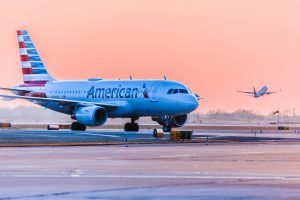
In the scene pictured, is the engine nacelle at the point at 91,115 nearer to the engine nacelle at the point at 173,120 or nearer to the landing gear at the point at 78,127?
the landing gear at the point at 78,127

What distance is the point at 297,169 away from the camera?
3241cm

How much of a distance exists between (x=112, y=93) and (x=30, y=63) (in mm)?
17506

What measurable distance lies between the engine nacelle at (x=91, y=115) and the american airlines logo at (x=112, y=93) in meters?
3.01

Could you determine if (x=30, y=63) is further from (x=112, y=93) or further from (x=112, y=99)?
(x=112, y=99)

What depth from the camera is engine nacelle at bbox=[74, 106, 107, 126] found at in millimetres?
85438

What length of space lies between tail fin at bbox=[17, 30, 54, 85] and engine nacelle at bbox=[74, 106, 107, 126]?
1534 centimetres

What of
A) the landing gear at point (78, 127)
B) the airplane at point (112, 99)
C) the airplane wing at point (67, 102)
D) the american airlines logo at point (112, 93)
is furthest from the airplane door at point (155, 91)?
the landing gear at point (78, 127)

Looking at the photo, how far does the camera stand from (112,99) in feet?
295

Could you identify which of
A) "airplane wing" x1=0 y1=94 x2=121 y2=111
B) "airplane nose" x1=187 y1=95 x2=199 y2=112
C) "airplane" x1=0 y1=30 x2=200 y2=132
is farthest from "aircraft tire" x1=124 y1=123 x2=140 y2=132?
"airplane nose" x1=187 y1=95 x2=199 y2=112

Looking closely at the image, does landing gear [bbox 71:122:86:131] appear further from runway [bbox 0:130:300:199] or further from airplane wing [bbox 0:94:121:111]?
runway [bbox 0:130:300:199]

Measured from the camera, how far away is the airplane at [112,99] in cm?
8444

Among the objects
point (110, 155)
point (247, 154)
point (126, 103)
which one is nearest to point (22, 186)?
point (110, 155)

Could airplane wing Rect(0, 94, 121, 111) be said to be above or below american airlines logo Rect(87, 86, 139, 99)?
below

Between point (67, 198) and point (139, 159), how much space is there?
18051 mm
